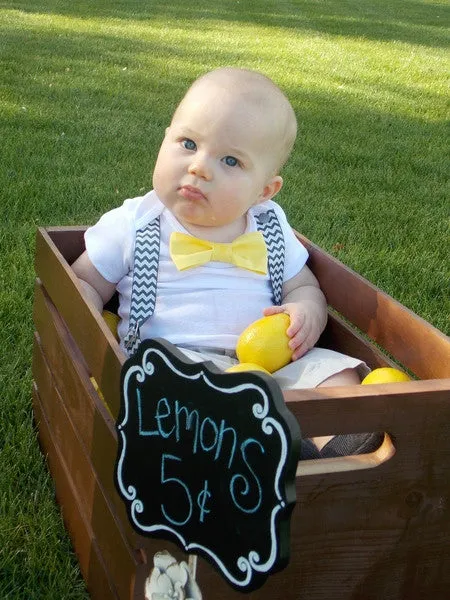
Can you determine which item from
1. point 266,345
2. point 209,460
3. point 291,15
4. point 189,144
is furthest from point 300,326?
point 291,15

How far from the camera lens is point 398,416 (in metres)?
1.56

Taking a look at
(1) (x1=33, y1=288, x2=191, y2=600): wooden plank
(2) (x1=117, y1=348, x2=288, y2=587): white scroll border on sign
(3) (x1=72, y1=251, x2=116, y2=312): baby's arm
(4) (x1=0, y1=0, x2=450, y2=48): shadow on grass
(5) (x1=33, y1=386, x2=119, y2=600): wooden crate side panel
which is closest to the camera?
(2) (x1=117, y1=348, x2=288, y2=587): white scroll border on sign

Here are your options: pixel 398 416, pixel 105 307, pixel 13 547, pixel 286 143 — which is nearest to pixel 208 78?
pixel 286 143

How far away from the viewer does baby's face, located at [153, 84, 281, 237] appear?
2049mm

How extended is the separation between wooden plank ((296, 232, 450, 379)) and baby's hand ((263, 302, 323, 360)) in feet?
0.34

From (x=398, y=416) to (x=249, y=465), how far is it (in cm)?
41

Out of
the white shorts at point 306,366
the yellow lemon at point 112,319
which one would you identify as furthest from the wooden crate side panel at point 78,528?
the white shorts at point 306,366

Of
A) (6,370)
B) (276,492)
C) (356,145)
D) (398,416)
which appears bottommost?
(356,145)

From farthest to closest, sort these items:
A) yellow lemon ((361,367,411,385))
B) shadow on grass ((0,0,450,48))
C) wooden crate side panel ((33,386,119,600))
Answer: shadow on grass ((0,0,450,48)) → yellow lemon ((361,367,411,385)) → wooden crate side panel ((33,386,119,600))

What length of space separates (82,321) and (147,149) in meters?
3.16

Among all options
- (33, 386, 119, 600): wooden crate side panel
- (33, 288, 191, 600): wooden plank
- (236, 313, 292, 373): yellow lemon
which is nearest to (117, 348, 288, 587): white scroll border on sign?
(33, 288, 191, 600): wooden plank

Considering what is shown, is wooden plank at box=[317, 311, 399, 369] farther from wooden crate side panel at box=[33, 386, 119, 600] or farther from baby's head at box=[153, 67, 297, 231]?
wooden crate side panel at box=[33, 386, 119, 600]

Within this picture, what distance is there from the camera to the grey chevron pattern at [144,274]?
2.18 metres

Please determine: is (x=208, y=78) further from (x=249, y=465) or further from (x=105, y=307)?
(x=249, y=465)
